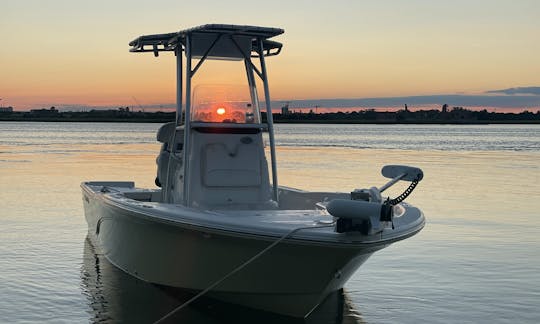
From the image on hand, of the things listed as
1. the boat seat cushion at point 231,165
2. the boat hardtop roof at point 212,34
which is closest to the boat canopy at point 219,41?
the boat hardtop roof at point 212,34

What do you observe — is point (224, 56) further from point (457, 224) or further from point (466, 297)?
point (457, 224)

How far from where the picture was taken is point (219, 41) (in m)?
10.1

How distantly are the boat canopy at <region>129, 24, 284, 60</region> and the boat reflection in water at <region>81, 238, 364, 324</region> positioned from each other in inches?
133

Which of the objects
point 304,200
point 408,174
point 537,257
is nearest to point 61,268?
point 304,200

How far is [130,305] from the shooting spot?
9.34 meters

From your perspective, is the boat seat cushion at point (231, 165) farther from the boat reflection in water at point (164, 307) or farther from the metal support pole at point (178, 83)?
the boat reflection in water at point (164, 307)

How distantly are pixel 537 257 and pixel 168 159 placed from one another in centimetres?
653

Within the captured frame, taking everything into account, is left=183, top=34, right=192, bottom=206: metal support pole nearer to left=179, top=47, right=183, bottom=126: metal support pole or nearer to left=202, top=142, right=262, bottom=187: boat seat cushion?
left=202, top=142, right=262, bottom=187: boat seat cushion

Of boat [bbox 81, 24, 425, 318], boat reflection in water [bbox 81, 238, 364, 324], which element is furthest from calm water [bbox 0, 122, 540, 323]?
boat [bbox 81, 24, 425, 318]

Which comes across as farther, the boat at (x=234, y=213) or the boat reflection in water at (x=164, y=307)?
the boat reflection in water at (x=164, y=307)

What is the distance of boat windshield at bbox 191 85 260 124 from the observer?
9867 mm

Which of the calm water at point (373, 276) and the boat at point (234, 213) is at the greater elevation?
the boat at point (234, 213)

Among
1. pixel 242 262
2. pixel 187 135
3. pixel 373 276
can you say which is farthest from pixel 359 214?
pixel 373 276

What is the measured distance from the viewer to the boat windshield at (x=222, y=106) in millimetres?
9867
